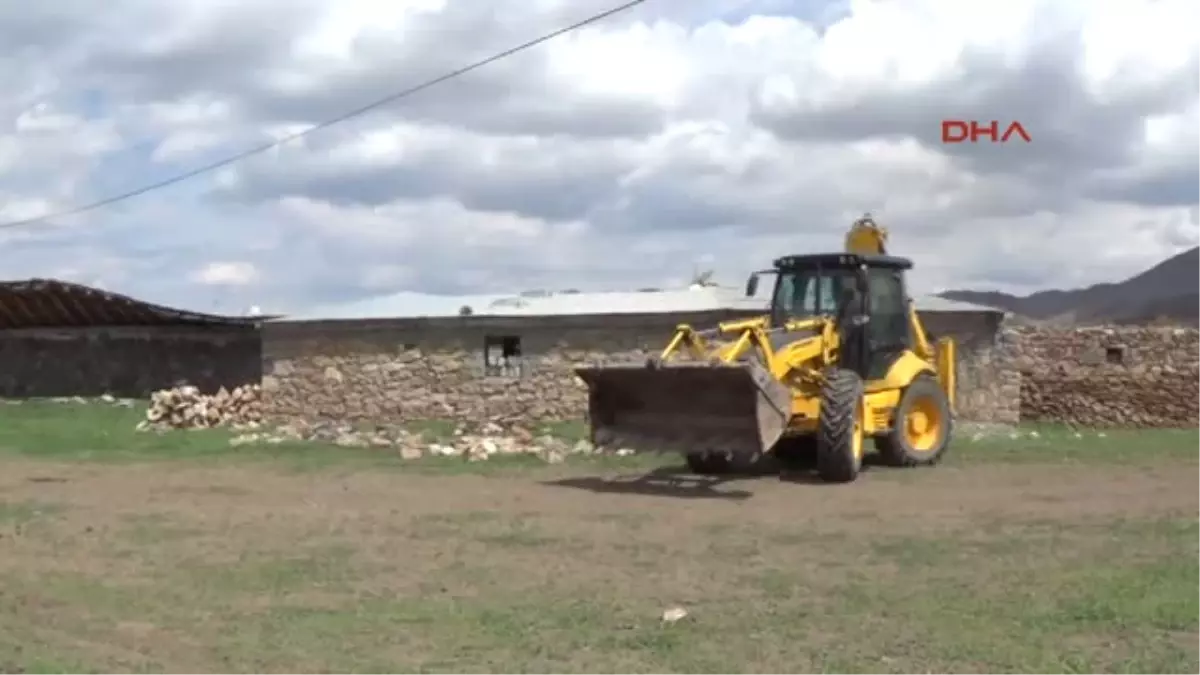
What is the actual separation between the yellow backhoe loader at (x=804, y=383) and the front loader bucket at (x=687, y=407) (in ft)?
0.04

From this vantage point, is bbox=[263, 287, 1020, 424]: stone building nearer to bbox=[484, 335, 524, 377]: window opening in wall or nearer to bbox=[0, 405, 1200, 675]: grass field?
bbox=[484, 335, 524, 377]: window opening in wall

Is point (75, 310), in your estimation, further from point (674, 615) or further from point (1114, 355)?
point (674, 615)

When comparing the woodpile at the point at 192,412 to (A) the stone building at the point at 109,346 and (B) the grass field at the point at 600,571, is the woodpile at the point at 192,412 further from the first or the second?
(B) the grass field at the point at 600,571

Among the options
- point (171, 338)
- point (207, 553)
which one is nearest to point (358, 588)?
point (207, 553)

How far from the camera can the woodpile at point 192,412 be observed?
93.6ft

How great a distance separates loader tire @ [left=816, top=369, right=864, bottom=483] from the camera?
16703 millimetres

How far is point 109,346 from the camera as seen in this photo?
38031mm

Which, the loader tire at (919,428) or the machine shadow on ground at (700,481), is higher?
the loader tire at (919,428)

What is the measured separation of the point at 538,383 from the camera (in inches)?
1172

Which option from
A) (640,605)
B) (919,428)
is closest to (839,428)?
(919,428)

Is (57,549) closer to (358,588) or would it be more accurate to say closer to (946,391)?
(358,588)

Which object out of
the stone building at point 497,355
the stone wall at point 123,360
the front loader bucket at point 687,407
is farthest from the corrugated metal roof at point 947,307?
the stone wall at point 123,360

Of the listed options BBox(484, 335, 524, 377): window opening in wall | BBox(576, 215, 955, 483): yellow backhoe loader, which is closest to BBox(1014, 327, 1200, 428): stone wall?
BBox(484, 335, 524, 377): window opening in wall

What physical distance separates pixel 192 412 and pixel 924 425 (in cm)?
1477
